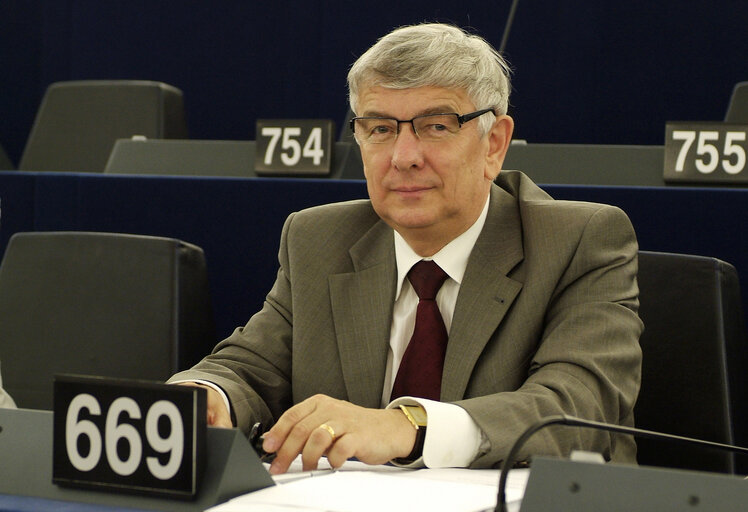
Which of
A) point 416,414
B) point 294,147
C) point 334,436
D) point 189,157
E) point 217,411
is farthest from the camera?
point 189,157

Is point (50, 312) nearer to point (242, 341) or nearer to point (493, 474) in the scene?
point (242, 341)

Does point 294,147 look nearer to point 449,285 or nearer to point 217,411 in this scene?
point 449,285

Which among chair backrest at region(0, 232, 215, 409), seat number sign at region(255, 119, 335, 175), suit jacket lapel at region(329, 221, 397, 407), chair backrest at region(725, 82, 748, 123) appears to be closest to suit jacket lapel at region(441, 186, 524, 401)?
suit jacket lapel at region(329, 221, 397, 407)

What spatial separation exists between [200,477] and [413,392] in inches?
28.8

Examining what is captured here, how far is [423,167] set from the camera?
1.77 metres

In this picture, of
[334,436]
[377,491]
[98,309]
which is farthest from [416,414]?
[98,309]

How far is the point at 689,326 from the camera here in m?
1.84

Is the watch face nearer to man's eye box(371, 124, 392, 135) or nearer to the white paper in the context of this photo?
the white paper

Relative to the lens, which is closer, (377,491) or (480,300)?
(377,491)

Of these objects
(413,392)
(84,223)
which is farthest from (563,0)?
(413,392)

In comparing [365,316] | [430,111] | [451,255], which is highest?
[430,111]

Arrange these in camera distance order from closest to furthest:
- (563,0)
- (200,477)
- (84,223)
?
1. (200,477)
2. (84,223)
3. (563,0)

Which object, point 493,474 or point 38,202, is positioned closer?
point 493,474

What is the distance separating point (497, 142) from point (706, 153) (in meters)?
0.75
